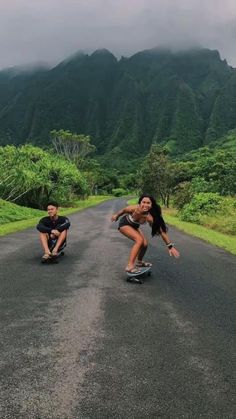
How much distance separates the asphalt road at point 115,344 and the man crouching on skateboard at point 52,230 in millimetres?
1064

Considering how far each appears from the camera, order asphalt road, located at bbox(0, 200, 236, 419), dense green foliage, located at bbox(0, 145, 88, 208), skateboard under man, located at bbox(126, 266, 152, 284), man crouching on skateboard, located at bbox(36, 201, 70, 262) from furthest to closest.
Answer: dense green foliage, located at bbox(0, 145, 88, 208)
man crouching on skateboard, located at bbox(36, 201, 70, 262)
skateboard under man, located at bbox(126, 266, 152, 284)
asphalt road, located at bbox(0, 200, 236, 419)

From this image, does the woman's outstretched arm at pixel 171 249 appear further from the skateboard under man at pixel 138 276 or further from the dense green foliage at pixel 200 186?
the dense green foliage at pixel 200 186

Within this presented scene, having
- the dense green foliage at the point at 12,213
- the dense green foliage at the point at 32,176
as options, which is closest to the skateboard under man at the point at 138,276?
the dense green foliage at the point at 12,213

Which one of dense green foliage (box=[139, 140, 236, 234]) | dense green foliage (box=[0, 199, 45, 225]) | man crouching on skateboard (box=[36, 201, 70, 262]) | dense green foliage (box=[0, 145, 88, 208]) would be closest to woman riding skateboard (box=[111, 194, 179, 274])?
man crouching on skateboard (box=[36, 201, 70, 262])

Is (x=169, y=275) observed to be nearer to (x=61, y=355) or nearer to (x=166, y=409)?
(x=61, y=355)

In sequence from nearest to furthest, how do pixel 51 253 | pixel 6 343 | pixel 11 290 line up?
pixel 6 343 → pixel 11 290 → pixel 51 253

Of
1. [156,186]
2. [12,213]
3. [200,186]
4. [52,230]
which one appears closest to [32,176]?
[12,213]

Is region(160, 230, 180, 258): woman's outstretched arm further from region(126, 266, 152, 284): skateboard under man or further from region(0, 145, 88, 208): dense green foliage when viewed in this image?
region(0, 145, 88, 208): dense green foliage

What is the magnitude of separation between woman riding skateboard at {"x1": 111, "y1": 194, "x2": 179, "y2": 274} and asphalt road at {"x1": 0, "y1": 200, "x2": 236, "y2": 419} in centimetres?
54

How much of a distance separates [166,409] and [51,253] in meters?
7.30

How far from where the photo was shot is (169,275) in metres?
9.62

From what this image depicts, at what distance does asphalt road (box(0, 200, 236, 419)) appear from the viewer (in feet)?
12.1

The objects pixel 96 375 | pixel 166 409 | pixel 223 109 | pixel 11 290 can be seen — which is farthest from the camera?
pixel 223 109

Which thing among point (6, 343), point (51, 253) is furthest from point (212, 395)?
point (51, 253)
